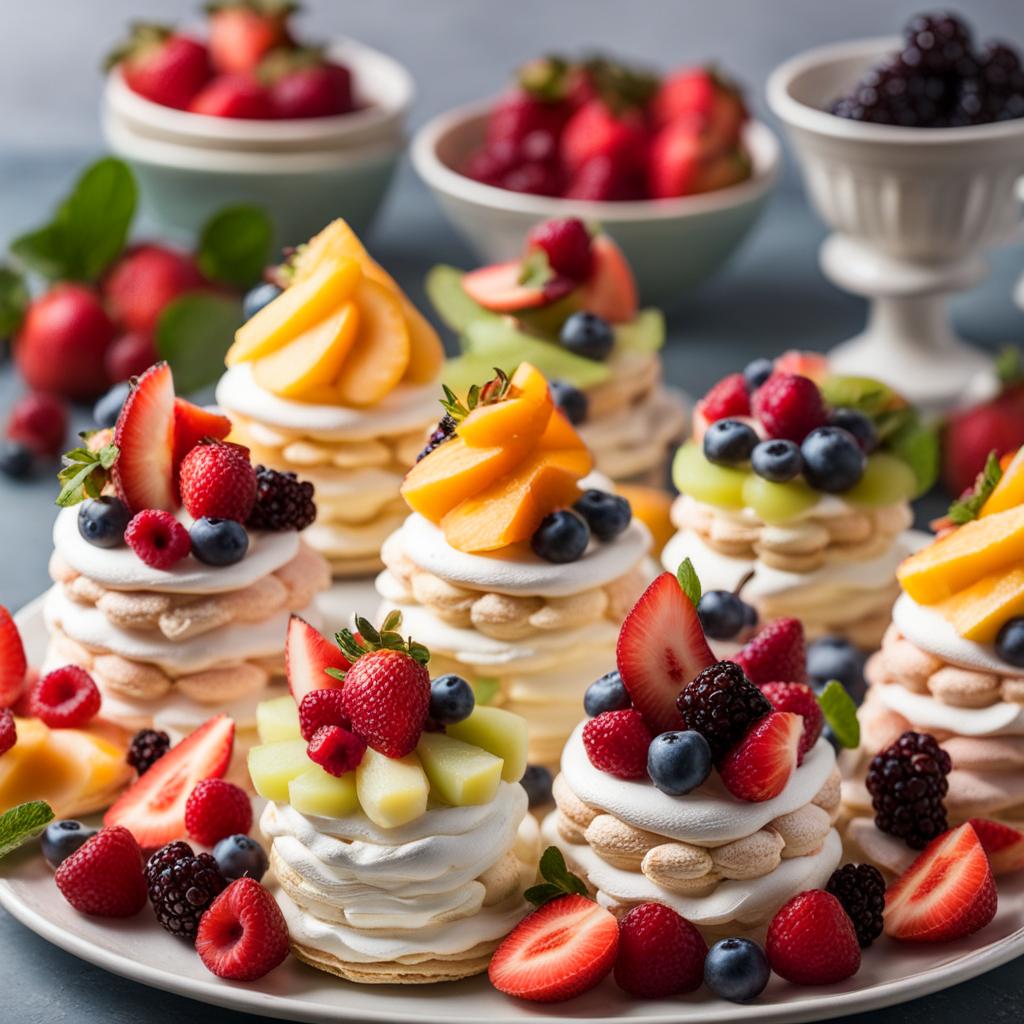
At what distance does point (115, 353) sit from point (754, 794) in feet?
9.42

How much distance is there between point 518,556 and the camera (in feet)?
11.7

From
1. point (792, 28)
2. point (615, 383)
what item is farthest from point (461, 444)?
point (792, 28)

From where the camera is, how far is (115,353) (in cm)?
539

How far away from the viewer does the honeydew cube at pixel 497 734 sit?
10.2 ft

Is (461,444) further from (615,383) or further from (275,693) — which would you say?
(615,383)

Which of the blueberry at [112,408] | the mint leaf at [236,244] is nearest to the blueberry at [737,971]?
the blueberry at [112,408]

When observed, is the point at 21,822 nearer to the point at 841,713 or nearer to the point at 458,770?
the point at 458,770

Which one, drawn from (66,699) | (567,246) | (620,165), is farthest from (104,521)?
(620,165)

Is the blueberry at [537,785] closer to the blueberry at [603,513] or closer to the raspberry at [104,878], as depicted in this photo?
the blueberry at [603,513]

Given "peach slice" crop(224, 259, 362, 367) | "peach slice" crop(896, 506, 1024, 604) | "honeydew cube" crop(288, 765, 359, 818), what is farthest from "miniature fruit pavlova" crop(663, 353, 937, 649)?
"honeydew cube" crop(288, 765, 359, 818)

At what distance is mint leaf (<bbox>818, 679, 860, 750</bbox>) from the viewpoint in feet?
11.5

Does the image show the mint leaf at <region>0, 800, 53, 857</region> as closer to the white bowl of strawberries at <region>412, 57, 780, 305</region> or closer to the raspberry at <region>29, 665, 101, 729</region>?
the raspberry at <region>29, 665, 101, 729</region>

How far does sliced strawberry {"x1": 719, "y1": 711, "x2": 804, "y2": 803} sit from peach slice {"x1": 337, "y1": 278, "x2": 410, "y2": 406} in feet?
4.34

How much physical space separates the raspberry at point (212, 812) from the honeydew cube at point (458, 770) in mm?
456
